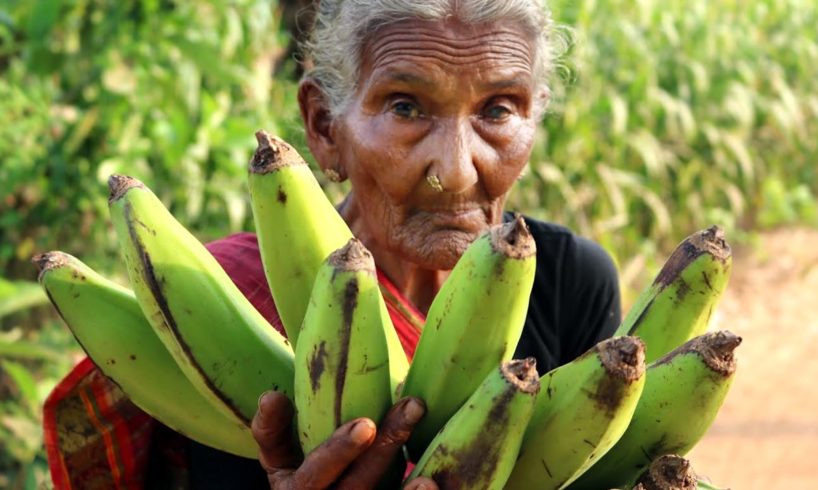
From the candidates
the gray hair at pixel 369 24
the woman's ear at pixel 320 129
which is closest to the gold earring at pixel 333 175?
the woman's ear at pixel 320 129

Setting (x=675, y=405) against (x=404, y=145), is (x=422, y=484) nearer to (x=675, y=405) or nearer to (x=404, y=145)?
(x=675, y=405)

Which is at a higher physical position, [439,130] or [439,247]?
[439,130]

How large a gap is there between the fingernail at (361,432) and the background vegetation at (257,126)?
1.28m

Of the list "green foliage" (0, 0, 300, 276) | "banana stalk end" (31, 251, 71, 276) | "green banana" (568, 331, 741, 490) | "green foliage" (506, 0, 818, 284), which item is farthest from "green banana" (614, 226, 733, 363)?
"green foliage" (506, 0, 818, 284)

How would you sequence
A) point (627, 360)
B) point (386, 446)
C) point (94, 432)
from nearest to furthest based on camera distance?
1. point (627, 360)
2. point (386, 446)
3. point (94, 432)

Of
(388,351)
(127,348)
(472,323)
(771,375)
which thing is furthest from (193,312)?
(771,375)

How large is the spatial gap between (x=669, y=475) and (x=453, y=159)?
2.24 ft

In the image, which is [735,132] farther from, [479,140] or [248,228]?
[479,140]

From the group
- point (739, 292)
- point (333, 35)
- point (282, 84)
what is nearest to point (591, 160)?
point (739, 292)

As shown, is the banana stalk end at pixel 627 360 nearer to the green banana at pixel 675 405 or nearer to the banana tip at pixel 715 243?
the green banana at pixel 675 405

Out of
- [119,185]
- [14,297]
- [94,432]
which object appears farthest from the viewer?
[14,297]

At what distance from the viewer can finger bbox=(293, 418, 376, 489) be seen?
1.24 m

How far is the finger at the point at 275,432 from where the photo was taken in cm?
131

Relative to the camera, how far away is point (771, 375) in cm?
642
